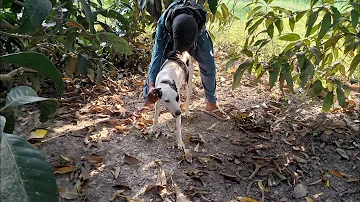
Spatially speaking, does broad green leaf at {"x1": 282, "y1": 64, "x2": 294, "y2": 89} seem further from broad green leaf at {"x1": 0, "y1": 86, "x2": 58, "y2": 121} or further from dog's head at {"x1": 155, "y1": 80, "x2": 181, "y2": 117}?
broad green leaf at {"x1": 0, "y1": 86, "x2": 58, "y2": 121}

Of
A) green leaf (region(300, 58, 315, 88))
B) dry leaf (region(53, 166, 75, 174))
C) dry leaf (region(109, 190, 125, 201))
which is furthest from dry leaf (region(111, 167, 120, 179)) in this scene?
green leaf (region(300, 58, 315, 88))

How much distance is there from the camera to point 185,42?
2.45 m

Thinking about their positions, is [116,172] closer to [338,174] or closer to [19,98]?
[338,174]

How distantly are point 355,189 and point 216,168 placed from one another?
0.87 meters

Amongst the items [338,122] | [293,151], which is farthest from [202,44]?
[338,122]

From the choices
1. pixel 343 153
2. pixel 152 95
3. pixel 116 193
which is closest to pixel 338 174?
pixel 343 153

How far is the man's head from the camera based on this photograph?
2.40 metres

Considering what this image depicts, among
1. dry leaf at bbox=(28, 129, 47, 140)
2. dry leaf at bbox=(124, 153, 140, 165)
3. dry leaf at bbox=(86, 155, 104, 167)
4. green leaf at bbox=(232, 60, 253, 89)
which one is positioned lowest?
dry leaf at bbox=(124, 153, 140, 165)

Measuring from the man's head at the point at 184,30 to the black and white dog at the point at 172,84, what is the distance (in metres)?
0.20

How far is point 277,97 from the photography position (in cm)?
338

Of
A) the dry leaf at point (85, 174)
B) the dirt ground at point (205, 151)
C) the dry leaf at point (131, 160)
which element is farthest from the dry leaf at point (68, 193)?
the dry leaf at point (131, 160)

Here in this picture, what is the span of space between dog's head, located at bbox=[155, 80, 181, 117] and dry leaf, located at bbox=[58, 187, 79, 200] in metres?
0.78

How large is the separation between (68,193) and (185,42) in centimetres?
118

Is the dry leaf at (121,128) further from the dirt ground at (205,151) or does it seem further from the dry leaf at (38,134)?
the dry leaf at (38,134)
